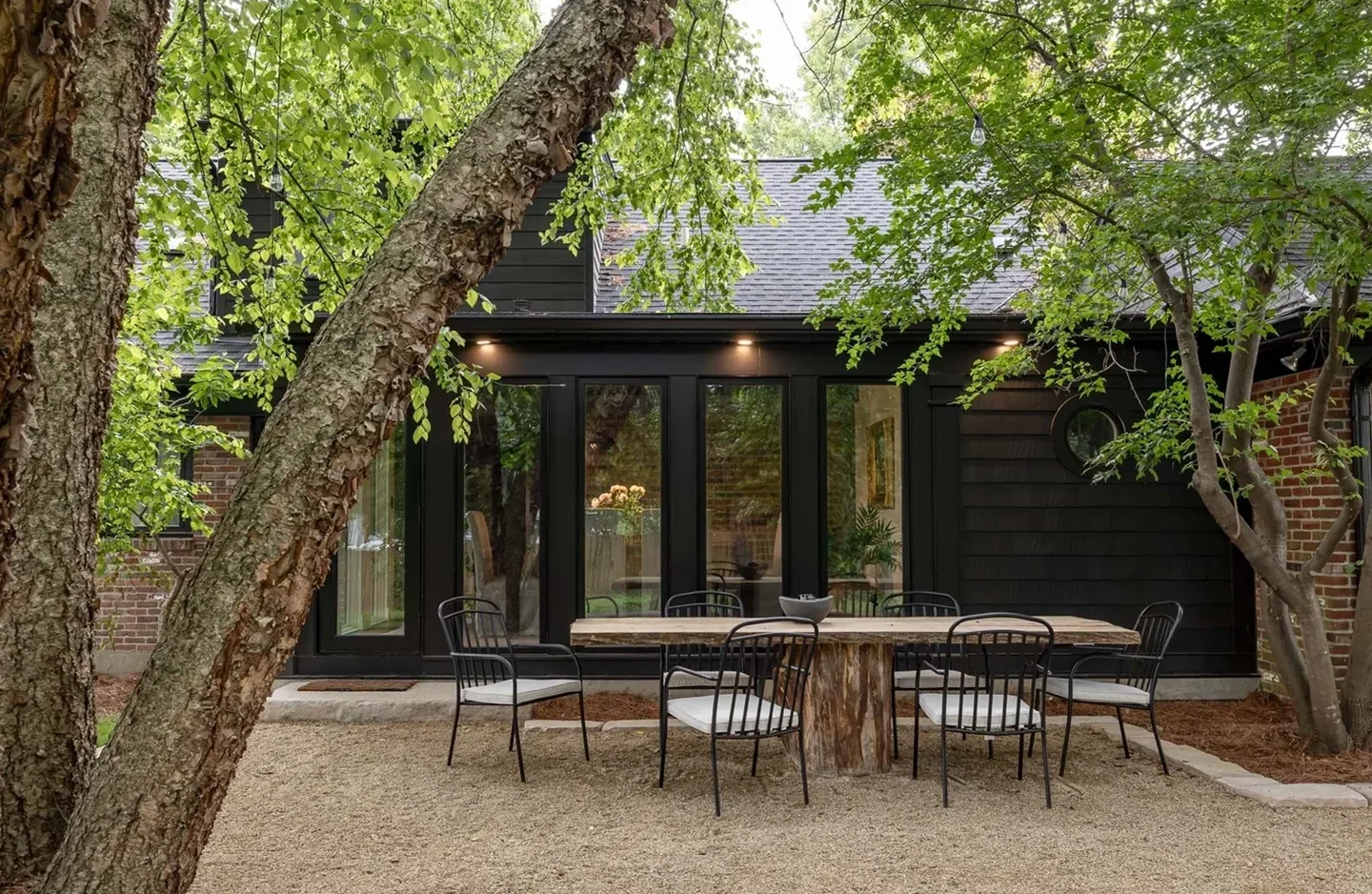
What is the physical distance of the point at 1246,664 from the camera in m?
7.05

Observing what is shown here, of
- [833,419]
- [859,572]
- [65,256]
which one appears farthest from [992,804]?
[65,256]

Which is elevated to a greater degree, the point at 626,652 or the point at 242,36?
the point at 242,36

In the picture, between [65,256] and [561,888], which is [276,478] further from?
[561,888]

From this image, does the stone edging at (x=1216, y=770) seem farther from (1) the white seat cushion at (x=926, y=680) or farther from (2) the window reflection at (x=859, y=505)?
(2) the window reflection at (x=859, y=505)

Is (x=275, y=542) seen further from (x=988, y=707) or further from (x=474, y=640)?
(x=474, y=640)

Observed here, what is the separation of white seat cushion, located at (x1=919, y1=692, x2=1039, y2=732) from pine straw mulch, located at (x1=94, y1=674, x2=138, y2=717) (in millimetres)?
5009

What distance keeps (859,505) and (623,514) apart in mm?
1756

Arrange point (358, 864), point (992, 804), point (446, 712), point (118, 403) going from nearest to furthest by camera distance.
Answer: point (358, 864), point (992, 804), point (118, 403), point (446, 712)

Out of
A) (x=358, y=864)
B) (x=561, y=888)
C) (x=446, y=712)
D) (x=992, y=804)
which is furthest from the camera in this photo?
(x=446, y=712)

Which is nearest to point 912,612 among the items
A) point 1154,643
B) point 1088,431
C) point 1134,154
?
point 1154,643

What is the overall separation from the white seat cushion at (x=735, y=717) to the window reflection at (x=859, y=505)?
250 centimetres

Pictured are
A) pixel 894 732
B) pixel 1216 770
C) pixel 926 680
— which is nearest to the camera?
pixel 1216 770

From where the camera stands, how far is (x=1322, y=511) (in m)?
6.26

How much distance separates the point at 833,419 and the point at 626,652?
7.53ft
